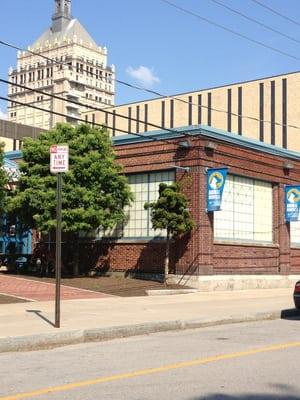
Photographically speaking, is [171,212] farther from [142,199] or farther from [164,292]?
[142,199]

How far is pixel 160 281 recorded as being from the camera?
2470 centimetres

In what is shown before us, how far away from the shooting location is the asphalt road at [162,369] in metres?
7.22

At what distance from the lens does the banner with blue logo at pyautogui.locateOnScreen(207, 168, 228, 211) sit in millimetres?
24172

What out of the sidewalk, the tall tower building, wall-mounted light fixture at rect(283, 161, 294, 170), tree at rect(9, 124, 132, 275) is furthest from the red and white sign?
the tall tower building

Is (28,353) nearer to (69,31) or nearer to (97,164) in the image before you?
(97,164)

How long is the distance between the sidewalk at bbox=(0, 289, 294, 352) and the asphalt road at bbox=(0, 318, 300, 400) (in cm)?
35

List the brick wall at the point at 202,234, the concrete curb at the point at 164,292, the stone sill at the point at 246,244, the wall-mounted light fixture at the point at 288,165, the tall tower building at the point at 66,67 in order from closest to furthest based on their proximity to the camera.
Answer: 1. the concrete curb at the point at 164,292
2. the brick wall at the point at 202,234
3. the stone sill at the point at 246,244
4. the wall-mounted light fixture at the point at 288,165
5. the tall tower building at the point at 66,67

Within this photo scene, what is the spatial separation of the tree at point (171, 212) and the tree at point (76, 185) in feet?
5.68

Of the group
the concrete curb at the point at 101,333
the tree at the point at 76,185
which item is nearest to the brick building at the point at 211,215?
the tree at the point at 76,185

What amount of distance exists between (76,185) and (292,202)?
10.9m

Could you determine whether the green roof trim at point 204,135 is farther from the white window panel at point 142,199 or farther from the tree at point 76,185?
the tree at point 76,185

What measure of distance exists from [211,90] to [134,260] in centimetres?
5597

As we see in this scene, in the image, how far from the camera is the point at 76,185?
23500mm

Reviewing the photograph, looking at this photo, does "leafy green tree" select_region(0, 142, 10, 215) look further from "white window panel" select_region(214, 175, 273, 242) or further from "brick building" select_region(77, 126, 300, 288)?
"white window panel" select_region(214, 175, 273, 242)
